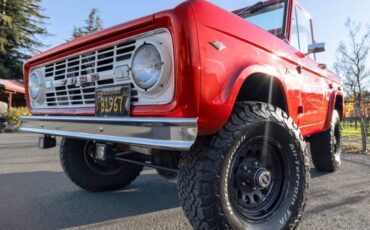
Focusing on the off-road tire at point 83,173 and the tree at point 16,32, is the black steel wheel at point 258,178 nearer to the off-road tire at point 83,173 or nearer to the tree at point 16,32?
the off-road tire at point 83,173

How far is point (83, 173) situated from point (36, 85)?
3.54 feet

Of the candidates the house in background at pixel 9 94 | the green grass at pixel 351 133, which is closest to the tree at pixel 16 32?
the house in background at pixel 9 94

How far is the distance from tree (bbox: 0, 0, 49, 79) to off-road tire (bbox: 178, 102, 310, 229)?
30.7 m

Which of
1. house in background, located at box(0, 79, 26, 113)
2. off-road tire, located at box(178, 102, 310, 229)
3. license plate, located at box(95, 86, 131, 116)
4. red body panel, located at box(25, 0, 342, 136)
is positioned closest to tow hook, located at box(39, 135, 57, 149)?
red body panel, located at box(25, 0, 342, 136)

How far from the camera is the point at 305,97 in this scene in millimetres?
3275

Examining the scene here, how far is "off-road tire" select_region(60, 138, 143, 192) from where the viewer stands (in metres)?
3.43

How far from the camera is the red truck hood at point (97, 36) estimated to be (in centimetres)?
196

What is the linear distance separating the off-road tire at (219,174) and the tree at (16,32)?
30719 mm

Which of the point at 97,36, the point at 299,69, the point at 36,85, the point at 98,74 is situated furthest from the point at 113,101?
the point at 299,69

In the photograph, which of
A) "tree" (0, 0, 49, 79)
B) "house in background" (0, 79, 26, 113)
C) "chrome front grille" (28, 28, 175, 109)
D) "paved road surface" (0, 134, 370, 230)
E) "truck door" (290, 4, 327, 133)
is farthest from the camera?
"tree" (0, 0, 49, 79)

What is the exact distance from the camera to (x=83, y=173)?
3.50m

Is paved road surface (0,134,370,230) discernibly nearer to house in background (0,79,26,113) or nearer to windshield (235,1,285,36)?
windshield (235,1,285,36)

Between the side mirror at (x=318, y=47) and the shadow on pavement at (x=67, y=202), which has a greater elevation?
the side mirror at (x=318, y=47)

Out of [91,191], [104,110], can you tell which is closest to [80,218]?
[91,191]
